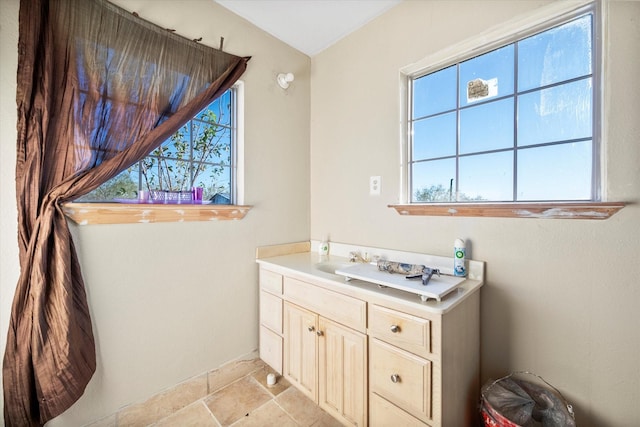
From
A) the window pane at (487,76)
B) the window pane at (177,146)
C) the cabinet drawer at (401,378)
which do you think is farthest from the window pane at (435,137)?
the window pane at (177,146)

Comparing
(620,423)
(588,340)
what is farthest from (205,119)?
(620,423)

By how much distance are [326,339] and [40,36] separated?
206 cm

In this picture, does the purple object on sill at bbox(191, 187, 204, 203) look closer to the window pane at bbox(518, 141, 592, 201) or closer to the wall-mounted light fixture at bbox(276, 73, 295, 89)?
the wall-mounted light fixture at bbox(276, 73, 295, 89)

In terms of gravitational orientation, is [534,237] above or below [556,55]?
below

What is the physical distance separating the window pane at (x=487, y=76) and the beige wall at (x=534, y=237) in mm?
153

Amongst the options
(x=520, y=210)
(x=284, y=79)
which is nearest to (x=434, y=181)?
(x=520, y=210)

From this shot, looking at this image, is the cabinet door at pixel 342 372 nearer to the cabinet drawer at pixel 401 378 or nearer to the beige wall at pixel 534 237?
the cabinet drawer at pixel 401 378

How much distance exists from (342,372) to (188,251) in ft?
3.94

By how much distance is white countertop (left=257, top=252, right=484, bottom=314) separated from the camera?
1142 millimetres

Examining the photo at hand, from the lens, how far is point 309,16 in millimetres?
1918

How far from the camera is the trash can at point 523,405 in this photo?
1.15 meters

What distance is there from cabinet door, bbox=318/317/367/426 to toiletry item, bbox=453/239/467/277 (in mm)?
644

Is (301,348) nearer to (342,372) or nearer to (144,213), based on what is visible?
(342,372)

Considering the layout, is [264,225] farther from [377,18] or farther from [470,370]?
[377,18]
